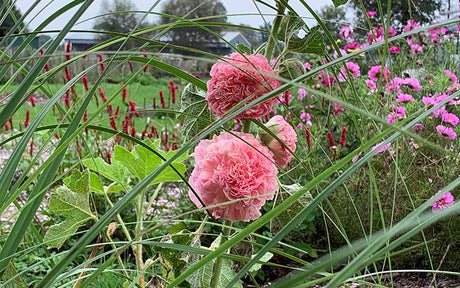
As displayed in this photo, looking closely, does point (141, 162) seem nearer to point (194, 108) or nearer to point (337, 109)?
point (194, 108)

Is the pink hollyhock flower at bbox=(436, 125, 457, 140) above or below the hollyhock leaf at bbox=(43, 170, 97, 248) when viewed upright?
below

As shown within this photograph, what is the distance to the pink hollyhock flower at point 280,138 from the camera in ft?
2.85

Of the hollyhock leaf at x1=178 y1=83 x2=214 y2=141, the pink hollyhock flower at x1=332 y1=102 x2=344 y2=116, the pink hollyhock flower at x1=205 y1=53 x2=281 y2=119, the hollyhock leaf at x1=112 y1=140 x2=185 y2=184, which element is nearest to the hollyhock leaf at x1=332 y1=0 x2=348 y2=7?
the pink hollyhock flower at x1=205 y1=53 x2=281 y2=119

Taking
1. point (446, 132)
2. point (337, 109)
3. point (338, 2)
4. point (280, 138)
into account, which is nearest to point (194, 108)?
point (280, 138)

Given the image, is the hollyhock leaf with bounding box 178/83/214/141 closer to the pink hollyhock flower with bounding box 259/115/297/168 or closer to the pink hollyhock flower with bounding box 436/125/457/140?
the pink hollyhock flower with bounding box 259/115/297/168

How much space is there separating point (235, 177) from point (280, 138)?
0.12 m

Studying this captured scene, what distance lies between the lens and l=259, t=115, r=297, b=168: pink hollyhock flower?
Result: 869 millimetres

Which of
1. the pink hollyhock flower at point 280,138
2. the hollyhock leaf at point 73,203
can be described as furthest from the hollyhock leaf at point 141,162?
the pink hollyhock flower at point 280,138

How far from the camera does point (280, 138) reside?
0.87 m

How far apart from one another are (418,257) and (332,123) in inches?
39.9

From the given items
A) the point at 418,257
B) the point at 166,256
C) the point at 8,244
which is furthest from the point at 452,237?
the point at 8,244

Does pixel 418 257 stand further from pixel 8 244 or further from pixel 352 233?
pixel 8 244

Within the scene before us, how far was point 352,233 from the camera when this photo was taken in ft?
8.20

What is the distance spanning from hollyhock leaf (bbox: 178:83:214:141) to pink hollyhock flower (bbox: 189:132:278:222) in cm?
10
